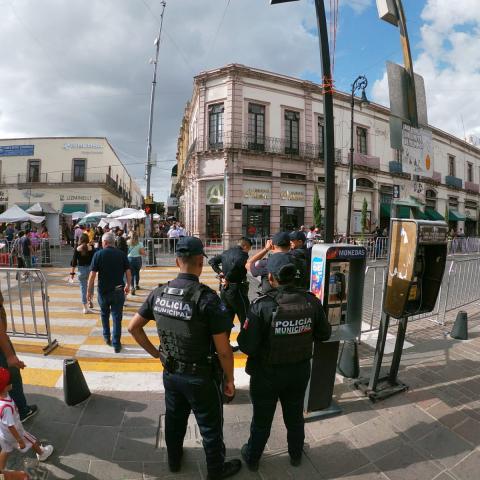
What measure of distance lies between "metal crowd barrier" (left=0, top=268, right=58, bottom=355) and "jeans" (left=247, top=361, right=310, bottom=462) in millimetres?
3545

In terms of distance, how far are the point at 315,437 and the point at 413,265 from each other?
75.2 inches

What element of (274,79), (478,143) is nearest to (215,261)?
(274,79)

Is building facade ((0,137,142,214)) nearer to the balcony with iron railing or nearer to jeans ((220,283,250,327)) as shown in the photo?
the balcony with iron railing

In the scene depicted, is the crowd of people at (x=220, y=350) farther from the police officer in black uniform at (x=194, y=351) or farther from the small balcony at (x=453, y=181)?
the small balcony at (x=453, y=181)

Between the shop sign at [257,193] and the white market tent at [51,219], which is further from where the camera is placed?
the shop sign at [257,193]

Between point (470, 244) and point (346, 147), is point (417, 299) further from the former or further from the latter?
point (346, 147)

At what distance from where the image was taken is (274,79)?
818 inches

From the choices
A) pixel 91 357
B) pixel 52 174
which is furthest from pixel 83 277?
pixel 52 174

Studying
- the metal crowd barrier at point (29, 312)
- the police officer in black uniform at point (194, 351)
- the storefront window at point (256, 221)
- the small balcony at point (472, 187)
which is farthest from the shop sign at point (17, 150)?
the small balcony at point (472, 187)

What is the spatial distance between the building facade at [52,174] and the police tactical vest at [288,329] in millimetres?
34712

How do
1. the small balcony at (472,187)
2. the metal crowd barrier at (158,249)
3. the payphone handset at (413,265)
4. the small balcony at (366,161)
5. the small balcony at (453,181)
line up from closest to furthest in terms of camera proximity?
the payphone handset at (413,265) → the metal crowd barrier at (158,249) → the small balcony at (366,161) → the small balcony at (453,181) → the small balcony at (472,187)

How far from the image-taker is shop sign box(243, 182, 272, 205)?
20.5 meters

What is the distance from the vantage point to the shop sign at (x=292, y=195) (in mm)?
21484

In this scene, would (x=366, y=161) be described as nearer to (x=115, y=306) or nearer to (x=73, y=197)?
(x=115, y=306)
